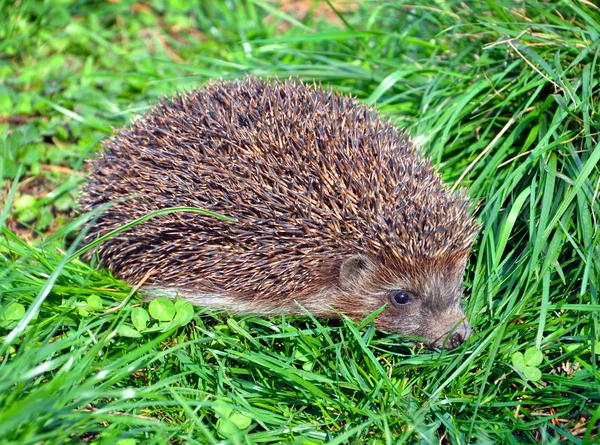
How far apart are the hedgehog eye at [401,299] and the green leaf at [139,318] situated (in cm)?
174

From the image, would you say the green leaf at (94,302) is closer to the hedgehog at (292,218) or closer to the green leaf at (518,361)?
the hedgehog at (292,218)

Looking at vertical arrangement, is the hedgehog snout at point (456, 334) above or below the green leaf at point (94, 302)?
below

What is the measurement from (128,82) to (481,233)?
4.30 metres

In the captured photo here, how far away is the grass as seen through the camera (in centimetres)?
394

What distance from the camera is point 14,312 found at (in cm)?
443

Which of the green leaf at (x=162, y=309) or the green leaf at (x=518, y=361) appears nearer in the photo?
the green leaf at (x=518, y=361)

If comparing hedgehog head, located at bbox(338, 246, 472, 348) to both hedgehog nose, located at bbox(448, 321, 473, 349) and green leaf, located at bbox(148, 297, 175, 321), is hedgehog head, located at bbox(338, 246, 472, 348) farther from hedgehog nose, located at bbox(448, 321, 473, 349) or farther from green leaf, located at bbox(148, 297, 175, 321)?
green leaf, located at bbox(148, 297, 175, 321)

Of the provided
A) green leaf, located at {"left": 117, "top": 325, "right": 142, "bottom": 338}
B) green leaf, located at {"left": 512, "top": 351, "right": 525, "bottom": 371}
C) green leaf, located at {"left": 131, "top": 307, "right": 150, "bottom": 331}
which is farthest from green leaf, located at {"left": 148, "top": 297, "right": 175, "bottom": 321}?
green leaf, located at {"left": 512, "top": 351, "right": 525, "bottom": 371}

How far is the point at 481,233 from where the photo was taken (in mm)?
5156

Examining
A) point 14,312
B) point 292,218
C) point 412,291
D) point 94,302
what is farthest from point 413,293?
point 14,312

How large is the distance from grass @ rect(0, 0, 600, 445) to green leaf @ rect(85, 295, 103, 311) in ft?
0.06

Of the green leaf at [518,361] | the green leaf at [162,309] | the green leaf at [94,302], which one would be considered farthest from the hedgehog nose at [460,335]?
the green leaf at [94,302]

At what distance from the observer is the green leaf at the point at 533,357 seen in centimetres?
423

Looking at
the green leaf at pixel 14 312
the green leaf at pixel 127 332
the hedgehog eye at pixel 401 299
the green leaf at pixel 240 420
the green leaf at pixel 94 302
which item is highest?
the green leaf at pixel 14 312
